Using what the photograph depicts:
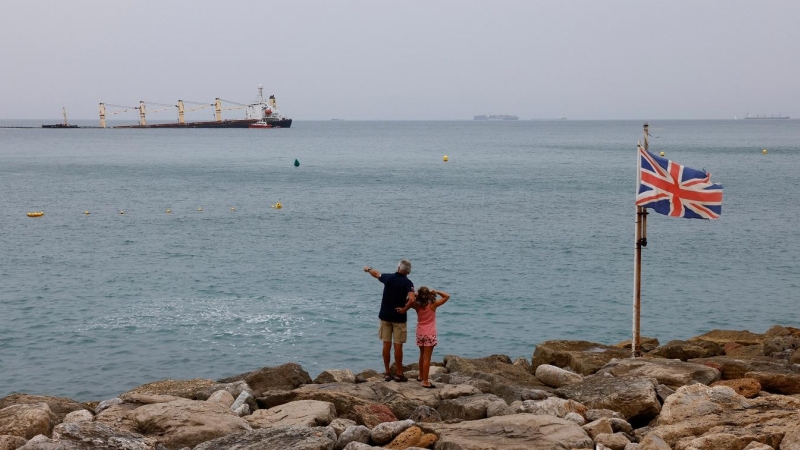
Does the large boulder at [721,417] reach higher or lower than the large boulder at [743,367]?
higher

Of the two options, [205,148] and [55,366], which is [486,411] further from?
[205,148]

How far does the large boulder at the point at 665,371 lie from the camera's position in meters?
12.8

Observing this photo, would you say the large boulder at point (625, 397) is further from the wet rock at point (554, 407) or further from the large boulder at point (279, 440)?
the large boulder at point (279, 440)

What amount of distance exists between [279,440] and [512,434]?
8.84 ft

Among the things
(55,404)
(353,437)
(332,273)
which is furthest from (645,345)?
(332,273)

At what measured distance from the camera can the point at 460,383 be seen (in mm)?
13188

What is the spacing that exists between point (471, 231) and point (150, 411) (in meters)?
29.2

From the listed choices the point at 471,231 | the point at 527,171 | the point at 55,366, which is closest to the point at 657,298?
the point at 471,231

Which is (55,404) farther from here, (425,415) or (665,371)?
(665,371)

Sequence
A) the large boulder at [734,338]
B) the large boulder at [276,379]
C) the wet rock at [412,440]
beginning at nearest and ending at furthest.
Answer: the wet rock at [412,440] → the large boulder at [276,379] → the large boulder at [734,338]

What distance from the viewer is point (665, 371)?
1323 centimetres

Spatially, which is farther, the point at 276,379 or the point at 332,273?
the point at 332,273

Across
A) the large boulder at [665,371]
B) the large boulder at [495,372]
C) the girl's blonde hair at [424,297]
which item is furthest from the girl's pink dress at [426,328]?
the large boulder at [665,371]

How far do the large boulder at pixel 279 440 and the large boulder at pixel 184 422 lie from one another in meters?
0.38
